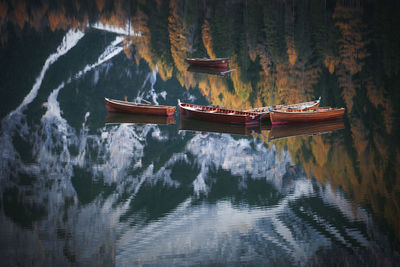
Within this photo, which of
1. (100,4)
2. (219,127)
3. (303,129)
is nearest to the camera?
(303,129)

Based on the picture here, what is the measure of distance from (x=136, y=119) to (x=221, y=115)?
287 cm

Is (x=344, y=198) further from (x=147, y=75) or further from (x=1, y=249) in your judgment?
(x=147, y=75)

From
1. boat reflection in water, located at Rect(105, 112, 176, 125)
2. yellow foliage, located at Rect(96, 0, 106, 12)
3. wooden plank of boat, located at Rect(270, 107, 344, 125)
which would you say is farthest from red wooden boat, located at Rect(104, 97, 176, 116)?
yellow foliage, located at Rect(96, 0, 106, 12)

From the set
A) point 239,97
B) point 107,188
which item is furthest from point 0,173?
point 239,97

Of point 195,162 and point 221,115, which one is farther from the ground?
point 221,115

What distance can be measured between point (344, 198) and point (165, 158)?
14.2 ft

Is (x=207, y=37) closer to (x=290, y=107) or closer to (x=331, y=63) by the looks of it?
(x=331, y=63)

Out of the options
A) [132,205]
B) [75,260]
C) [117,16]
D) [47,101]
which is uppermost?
[117,16]

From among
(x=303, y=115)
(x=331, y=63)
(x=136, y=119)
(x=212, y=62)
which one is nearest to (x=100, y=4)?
(x=212, y=62)

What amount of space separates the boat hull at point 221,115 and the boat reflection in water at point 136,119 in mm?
686

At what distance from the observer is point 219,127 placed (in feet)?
47.5

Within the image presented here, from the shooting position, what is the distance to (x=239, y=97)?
19.9 meters

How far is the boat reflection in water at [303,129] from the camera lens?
538 inches

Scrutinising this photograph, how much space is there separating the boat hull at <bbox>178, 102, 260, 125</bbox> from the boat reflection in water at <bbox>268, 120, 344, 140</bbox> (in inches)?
29.0
